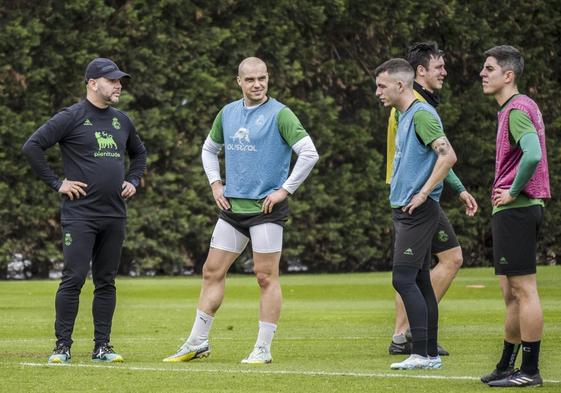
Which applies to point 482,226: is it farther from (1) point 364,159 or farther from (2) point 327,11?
(2) point 327,11

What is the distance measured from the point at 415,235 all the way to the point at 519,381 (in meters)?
1.47

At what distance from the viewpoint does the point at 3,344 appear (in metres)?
11.6

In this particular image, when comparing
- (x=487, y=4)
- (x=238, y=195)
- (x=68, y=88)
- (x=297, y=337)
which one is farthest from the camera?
(x=487, y=4)

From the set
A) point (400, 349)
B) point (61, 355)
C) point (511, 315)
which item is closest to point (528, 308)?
point (511, 315)

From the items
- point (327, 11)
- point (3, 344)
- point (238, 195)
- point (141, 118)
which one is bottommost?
point (3, 344)

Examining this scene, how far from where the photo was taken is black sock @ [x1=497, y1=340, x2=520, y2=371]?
28.5 feet

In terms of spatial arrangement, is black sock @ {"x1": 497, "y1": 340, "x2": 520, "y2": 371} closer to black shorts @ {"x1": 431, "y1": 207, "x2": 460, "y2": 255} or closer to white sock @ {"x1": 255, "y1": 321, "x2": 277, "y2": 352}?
white sock @ {"x1": 255, "y1": 321, "x2": 277, "y2": 352}

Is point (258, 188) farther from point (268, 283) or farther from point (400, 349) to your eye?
point (400, 349)

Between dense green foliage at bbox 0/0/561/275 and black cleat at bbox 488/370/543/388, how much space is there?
45.1 ft

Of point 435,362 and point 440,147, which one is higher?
point 440,147

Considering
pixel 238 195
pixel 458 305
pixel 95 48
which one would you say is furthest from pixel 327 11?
pixel 238 195

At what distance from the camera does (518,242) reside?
850cm

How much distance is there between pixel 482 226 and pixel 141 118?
6.88 m

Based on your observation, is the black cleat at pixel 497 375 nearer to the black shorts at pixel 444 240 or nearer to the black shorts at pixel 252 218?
the black shorts at pixel 252 218
